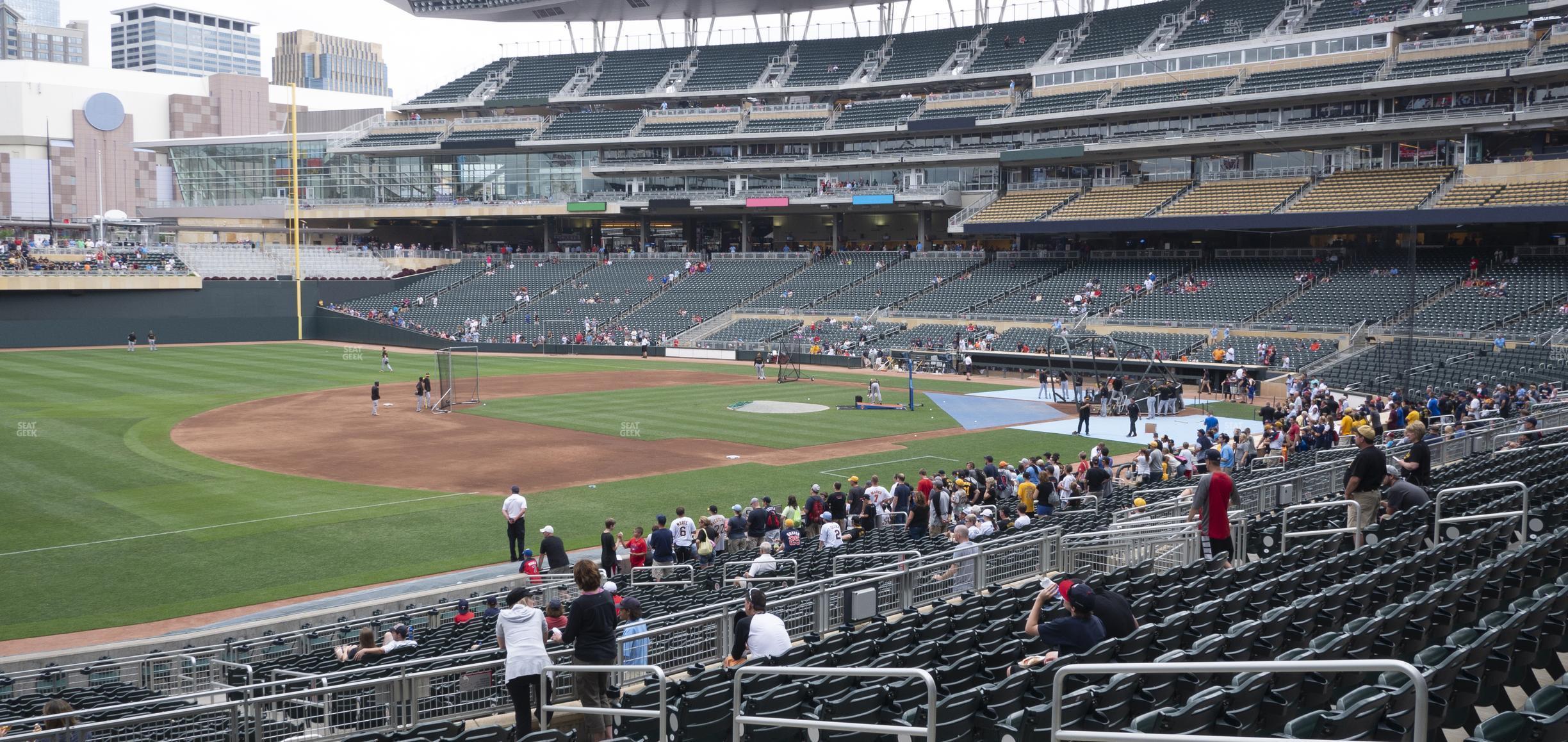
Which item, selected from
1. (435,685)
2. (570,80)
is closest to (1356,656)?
(435,685)

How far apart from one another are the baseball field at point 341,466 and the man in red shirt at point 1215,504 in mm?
13234

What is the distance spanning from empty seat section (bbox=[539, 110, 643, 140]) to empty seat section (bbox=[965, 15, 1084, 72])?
82.2 feet

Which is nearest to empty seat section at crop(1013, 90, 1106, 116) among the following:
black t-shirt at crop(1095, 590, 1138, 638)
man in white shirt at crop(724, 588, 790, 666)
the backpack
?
the backpack

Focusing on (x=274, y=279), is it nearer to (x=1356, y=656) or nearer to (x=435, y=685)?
(x=435, y=685)

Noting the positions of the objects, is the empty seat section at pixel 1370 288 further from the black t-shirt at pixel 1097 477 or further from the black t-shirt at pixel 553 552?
the black t-shirt at pixel 553 552

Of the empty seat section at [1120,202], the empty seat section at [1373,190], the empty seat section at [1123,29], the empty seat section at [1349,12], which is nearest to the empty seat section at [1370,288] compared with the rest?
the empty seat section at [1373,190]

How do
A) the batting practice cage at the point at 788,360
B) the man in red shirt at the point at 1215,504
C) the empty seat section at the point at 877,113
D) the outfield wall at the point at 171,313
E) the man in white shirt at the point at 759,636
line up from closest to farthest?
the man in white shirt at the point at 759,636 < the man in red shirt at the point at 1215,504 < the batting practice cage at the point at 788,360 < the outfield wall at the point at 171,313 < the empty seat section at the point at 877,113

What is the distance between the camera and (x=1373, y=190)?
54.5 m

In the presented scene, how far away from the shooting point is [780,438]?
35.8 meters

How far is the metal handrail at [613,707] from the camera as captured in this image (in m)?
7.79

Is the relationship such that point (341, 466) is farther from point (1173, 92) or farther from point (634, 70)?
point (634, 70)

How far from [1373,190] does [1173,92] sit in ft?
40.0

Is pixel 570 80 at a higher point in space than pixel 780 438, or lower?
higher

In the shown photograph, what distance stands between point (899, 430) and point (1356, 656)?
2989cm
